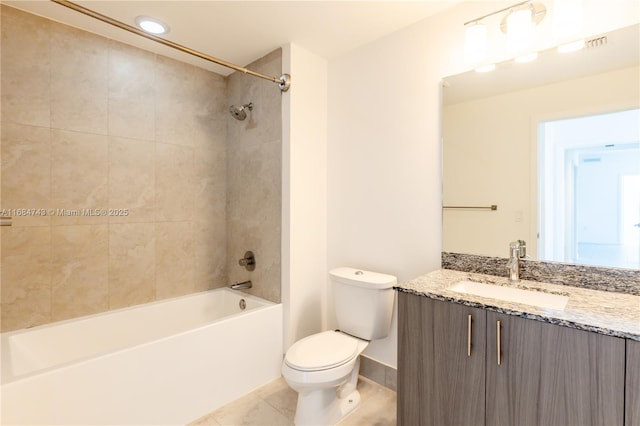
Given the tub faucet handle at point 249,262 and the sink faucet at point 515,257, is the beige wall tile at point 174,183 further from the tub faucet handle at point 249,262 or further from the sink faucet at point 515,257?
the sink faucet at point 515,257

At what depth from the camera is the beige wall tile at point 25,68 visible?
175cm

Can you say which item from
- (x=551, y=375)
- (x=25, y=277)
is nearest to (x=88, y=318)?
(x=25, y=277)

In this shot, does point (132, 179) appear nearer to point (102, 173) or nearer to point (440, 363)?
point (102, 173)

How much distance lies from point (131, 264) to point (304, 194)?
1.33m

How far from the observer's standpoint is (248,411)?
1.87m

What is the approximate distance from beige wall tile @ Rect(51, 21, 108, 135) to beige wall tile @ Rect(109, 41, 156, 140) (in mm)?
47

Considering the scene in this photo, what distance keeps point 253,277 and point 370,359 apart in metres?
1.06

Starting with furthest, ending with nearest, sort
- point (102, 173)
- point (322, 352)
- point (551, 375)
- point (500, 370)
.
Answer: point (102, 173), point (322, 352), point (500, 370), point (551, 375)

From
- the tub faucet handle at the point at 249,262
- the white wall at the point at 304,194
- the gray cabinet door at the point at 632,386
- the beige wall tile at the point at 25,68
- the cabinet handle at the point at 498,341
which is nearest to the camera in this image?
the gray cabinet door at the point at 632,386

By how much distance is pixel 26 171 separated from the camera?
1812 mm

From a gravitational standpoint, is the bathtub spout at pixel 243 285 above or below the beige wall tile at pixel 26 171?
below

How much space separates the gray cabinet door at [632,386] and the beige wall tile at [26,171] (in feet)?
9.11

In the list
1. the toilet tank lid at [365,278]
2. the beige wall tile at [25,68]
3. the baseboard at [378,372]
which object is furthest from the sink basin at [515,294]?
the beige wall tile at [25,68]

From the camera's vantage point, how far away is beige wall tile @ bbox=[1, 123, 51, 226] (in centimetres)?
175
